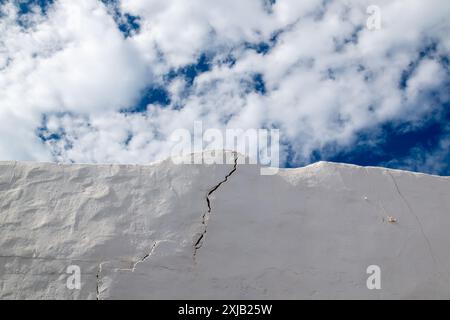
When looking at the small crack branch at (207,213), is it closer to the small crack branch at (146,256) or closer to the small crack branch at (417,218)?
the small crack branch at (146,256)

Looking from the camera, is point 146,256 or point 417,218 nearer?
point 146,256

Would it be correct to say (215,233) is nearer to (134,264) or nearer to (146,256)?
(146,256)

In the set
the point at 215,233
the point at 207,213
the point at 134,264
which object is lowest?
the point at 134,264

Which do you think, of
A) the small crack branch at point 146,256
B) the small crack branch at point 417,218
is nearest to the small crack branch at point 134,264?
the small crack branch at point 146,256

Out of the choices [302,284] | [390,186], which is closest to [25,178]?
[302,284]

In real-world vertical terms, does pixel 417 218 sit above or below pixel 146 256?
above

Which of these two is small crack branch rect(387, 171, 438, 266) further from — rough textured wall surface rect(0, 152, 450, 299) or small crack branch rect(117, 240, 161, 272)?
small crack branch rect(117, 240, 161, 272)

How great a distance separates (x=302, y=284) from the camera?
468 cm

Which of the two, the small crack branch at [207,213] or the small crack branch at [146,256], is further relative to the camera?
the small crack branch at [207,213]

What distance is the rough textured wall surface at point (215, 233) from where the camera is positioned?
4.51 meters

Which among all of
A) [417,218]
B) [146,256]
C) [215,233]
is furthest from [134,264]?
[417,218]

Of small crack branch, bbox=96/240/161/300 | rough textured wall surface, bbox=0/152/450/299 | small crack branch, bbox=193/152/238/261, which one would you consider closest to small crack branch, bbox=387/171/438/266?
rough textured wall surface, bbox=0/152/450/299

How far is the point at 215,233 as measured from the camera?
15.7 ft
